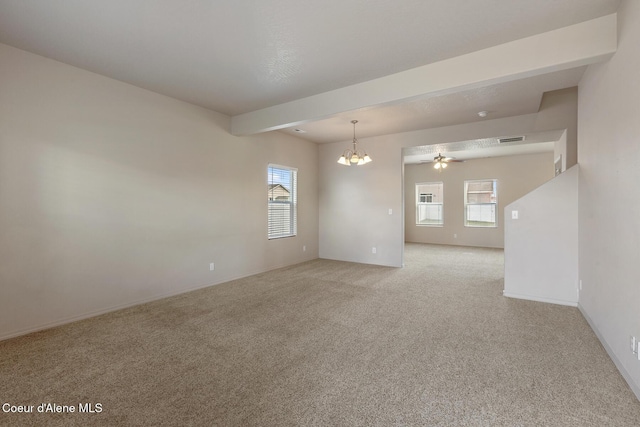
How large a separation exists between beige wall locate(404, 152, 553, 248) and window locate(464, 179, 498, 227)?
0.13 m

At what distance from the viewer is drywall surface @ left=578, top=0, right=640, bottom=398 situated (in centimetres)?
202

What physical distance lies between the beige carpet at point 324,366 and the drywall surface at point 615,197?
0.99 ft

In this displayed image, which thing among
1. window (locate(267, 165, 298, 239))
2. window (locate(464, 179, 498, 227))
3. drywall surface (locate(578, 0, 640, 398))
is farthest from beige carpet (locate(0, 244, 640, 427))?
window (locate(464, 179, 498, 227))

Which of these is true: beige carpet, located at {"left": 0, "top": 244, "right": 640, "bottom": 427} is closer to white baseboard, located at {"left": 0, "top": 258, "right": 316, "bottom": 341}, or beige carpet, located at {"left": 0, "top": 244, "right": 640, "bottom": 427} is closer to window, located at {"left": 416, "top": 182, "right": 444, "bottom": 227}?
white baseboard, located at {"left": 0, "top": 258, "right": 316, "bottom": 341}

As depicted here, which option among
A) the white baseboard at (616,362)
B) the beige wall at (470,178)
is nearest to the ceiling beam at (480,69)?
the white baseboard at (616,362)

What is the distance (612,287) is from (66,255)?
211 inches

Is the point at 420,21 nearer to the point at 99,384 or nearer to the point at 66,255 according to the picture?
the point at 99,384

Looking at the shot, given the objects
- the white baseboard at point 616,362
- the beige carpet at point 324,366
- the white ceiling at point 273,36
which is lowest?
the beige carpet at point 324,366

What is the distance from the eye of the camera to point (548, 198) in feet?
12.5

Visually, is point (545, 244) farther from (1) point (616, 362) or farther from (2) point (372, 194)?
(2) point (372, 194)

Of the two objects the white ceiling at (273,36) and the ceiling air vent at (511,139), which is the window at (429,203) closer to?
the ceiling air vent at (511,139)

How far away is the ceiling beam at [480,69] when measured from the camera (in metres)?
2.46

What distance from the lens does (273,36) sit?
2629mm

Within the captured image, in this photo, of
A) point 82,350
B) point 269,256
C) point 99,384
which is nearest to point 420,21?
point 99,384
